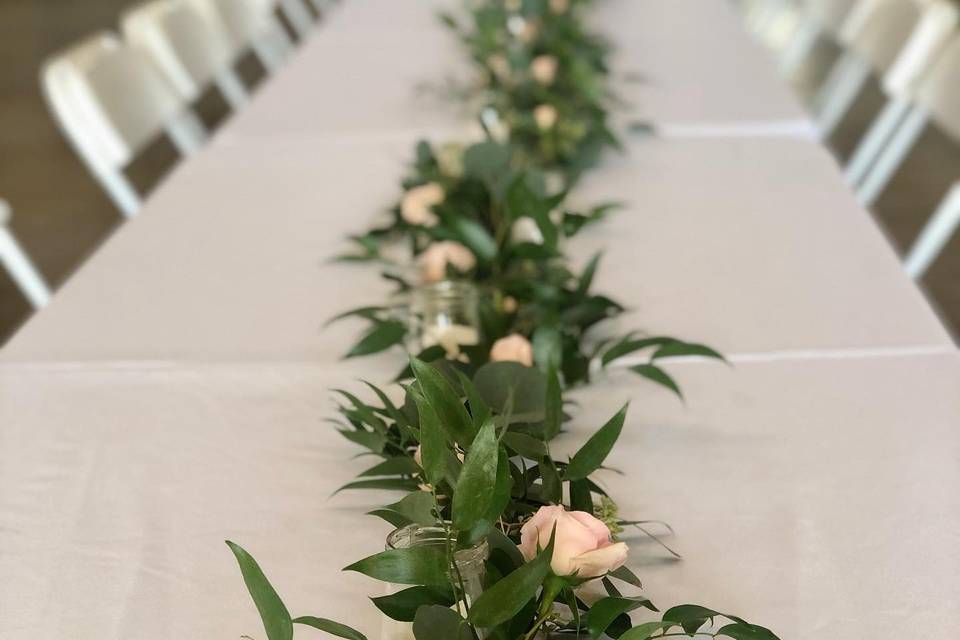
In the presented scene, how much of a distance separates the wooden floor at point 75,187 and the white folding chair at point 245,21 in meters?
0.77

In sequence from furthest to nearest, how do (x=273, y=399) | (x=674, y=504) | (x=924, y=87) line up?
(x=924, y=87), (x=273, y=399), (x=674, y=504)

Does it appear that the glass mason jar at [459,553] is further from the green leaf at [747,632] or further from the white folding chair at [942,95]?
the white folding chair at [942,95]

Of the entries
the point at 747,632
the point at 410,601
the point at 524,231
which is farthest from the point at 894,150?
the point at 410,601

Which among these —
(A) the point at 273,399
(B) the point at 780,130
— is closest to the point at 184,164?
(A) the point at 273,399

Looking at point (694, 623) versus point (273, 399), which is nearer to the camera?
point (694, 623)

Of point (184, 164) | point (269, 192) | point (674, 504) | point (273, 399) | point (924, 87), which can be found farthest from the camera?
point (924, 87)

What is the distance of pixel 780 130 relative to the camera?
170 centimetres

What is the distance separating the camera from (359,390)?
0.99m

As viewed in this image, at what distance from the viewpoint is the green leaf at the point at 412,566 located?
540 millimetres

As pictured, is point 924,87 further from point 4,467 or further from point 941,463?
point 4,467

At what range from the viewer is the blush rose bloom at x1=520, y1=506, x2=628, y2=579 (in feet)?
1.77

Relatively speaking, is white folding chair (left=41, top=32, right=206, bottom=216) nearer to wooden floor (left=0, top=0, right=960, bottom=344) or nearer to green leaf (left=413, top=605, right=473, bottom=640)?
wooden floor (left=0, top=0, right=960, bottom=344)

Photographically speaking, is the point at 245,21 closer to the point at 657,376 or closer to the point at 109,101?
the point at 109,101

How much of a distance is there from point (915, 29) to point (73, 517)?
1.91 m
